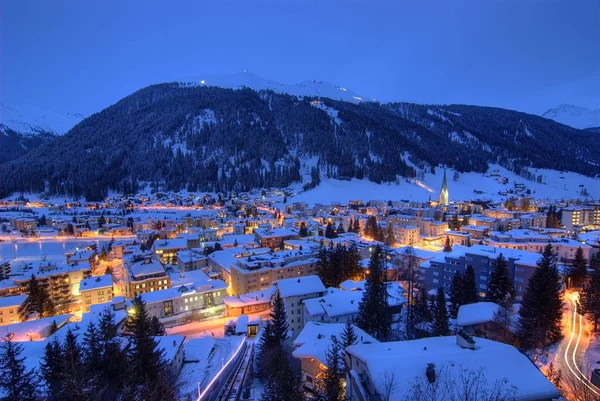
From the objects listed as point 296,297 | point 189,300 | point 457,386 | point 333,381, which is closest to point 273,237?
point 189,300

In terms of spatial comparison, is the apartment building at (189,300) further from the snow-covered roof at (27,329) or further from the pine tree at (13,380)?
the pine tree at (13,380)

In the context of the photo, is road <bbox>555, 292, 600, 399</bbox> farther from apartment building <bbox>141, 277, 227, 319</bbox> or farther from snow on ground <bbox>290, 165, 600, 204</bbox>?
snow on ground <bbox>290, 165, 600, 204</bbox>

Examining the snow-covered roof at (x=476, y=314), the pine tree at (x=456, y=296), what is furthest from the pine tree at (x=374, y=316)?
the pine tree at (x=456, y=296)

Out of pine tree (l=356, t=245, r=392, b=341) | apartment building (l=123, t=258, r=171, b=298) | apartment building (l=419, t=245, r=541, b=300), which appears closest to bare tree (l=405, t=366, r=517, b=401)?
pine tree (l=356, t=245, r=392, b=341)

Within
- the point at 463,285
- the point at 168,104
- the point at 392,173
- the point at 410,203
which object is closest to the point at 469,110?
the point at 392,173

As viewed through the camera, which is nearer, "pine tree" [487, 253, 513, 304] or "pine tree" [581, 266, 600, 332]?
"pine tree" [581, 266, 600, 332]

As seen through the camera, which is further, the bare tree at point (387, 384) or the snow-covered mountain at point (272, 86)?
the snow-covered mountain at point (272, 86)
